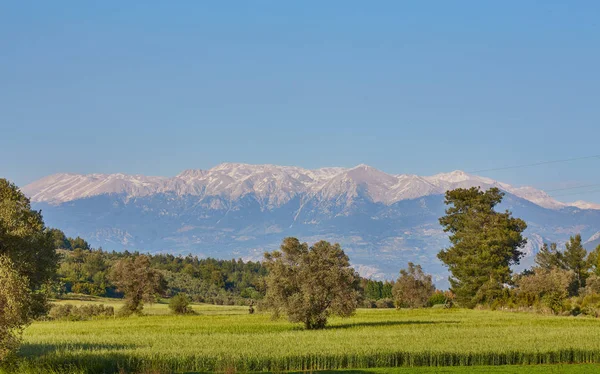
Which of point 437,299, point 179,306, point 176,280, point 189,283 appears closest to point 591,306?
point 179,306

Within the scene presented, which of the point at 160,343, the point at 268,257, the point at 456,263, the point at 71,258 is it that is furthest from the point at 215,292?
the point at 160,343

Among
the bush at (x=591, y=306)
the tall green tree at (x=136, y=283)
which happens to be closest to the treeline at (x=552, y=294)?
the bush at (x=591, y=306)

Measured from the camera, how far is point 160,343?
39438mm

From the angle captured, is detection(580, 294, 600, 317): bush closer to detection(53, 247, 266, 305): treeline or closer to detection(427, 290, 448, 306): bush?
detection(427, 290, 448, 306): bush

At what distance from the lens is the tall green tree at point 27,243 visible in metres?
34.7

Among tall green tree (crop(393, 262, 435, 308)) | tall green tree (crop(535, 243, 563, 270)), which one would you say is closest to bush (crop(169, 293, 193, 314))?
tall green tree (crop(393, 262, 435, 308))

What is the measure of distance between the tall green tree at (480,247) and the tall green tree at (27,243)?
63.4 meters

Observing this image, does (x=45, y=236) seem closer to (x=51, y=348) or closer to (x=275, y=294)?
(x=51, y=348)

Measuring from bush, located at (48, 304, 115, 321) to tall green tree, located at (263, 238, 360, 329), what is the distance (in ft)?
103

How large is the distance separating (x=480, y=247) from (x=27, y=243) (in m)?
68.1

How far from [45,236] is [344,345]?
16.4 meters

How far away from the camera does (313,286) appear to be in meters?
52.6

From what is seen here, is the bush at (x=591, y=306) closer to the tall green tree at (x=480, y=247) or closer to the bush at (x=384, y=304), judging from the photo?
the tall green tree at (x=480, y=247)

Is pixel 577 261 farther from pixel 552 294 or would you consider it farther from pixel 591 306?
pixel 591 306
